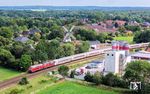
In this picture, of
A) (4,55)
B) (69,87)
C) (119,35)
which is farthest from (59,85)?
(119,35)

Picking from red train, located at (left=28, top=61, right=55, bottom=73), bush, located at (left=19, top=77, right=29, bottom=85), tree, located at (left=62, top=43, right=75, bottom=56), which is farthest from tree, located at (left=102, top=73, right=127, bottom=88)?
tree, located at (left=62, top=43, right=75, bottom=56)

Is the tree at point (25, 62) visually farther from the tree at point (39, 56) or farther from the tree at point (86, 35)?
the tree at point (86, 35)

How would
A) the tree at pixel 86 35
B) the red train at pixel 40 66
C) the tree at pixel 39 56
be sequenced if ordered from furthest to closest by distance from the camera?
the tree at pixel 86 35, the tree at pixel 39 56, the red train at pixel 40 66

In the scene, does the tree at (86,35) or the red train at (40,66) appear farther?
the tree at (86,35)

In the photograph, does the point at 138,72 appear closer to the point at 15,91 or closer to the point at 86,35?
the point at 15,91

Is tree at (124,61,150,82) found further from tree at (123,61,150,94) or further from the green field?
the green field

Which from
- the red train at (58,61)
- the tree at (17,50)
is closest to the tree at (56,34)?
the red train at (58,61)

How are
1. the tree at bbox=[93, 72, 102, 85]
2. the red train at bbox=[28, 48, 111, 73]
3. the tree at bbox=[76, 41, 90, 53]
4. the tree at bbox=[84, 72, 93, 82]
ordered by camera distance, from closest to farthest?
the tree at bbox=[93, 72, 102, 85] < the tree at bbox=[84, 72, 93, 82] < the red train at bbox=[28, 48, 111, 73] < the tree at bbox=[76, 41, 90, 53]

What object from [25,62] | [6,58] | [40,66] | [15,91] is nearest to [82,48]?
[40,66]

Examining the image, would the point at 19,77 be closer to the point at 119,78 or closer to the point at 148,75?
the point at 119,78

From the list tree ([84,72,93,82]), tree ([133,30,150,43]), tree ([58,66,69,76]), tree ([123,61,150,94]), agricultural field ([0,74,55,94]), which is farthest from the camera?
tree ([133,30,150,43])
